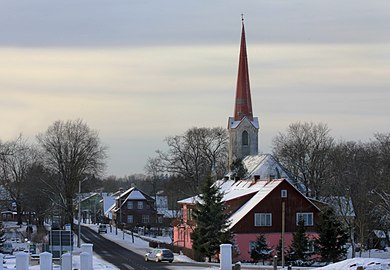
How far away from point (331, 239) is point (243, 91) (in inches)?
2099

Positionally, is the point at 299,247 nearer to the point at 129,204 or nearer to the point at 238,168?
the point at 238,168

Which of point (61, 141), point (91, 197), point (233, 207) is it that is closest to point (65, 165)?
point (61, 141)

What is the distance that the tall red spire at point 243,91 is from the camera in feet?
352

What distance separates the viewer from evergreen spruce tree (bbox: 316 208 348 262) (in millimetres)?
56188

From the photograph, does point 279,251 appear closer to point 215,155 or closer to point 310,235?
point 310,235

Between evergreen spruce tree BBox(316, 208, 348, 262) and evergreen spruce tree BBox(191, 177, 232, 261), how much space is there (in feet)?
21.4

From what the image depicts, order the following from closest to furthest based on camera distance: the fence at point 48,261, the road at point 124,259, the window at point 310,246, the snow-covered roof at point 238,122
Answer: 1. the fence at point 48,261
2. the road at point 124,259
3. the window at point 310,246
4. the snow-covered roof at point 238,122

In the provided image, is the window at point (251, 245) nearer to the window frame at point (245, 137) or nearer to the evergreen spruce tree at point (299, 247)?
the evergreen spruce tree at point (299, 247)

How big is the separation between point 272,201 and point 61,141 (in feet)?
94.6

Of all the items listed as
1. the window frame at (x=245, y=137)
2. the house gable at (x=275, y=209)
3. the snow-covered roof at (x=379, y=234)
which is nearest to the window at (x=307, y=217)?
the house gable at (x=275, y=209)

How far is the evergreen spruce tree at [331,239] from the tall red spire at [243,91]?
51972mm

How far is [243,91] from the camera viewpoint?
10819cm

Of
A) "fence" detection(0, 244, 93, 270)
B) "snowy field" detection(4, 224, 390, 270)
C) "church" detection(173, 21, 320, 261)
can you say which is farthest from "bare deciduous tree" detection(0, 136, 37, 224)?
"fence" detection(0, 244, 93, 270)

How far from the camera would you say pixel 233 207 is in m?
67.2
